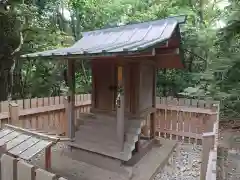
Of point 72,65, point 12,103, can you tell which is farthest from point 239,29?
point 12,103

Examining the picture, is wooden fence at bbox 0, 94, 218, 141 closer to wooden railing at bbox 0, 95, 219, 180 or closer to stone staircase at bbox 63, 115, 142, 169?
wooden railing at bbox 0, 95, 219, 180

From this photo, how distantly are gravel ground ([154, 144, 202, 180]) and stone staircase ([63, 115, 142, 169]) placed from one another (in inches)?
35.6

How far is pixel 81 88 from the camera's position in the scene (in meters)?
10.8

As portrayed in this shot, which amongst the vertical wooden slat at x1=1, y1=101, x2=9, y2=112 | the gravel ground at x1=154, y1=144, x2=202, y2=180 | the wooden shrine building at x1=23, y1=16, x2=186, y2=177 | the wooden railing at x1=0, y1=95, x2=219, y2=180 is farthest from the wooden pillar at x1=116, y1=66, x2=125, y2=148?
the vertical wooden slat at x1=1, y1=101, x2=9, y2=112

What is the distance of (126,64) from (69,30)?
27.1ft

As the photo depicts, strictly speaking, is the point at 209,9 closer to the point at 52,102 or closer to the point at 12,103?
the point at 52,102

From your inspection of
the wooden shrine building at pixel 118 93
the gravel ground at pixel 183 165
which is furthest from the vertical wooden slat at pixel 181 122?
the wooden shrine building at pixel 118 93

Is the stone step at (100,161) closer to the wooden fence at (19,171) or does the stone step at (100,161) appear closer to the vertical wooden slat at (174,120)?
the wooden fence at (19,171)

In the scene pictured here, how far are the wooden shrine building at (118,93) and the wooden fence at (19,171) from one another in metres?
2.52

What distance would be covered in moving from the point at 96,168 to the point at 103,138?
2.04 feet

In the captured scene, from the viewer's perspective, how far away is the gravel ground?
4.74 meters

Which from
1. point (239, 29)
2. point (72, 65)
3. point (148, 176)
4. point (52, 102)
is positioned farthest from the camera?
point (52, 102)

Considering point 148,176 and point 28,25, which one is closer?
point 148,176

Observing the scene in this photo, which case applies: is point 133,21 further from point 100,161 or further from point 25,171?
point 25,171
